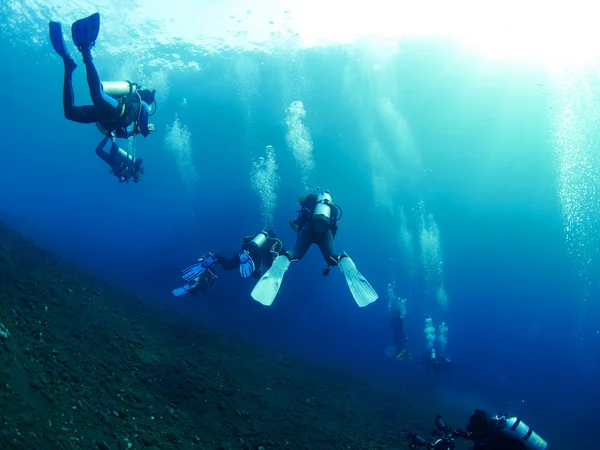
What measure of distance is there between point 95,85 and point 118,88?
1.10 meters

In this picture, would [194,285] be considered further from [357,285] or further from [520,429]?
[520,429]

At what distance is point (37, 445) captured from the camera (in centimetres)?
265

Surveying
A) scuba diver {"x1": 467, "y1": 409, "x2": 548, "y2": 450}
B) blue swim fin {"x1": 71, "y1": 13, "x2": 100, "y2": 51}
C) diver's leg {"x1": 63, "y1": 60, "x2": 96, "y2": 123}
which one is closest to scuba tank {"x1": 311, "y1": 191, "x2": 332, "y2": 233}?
scuba diver {"x1": 467, "y1": 409, "x2": 548, "y2": 450}

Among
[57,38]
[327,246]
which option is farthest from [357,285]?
[57,38]

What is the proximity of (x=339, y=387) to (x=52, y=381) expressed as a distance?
7.72m

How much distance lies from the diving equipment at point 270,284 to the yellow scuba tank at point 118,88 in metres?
4.31

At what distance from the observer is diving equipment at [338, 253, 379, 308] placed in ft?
17.3

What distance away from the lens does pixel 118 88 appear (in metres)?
6.16

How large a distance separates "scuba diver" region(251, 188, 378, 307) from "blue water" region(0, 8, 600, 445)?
11665mm

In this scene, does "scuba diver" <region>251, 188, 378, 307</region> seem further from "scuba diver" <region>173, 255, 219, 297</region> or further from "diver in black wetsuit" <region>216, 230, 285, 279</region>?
"scuba diver" <region>173, 255, 219, 297</region>

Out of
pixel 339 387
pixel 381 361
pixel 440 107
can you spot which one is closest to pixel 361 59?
pixel 440 107

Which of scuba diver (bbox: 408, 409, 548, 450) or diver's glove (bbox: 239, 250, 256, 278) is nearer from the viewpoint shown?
scuba diver (bbox: 408, 409, 548, 450)

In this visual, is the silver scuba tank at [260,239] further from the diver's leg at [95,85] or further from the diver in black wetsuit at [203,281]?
the diver's leg at [95,85]

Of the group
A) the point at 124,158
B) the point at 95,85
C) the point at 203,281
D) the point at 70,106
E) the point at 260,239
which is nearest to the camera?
the point at 95,85
